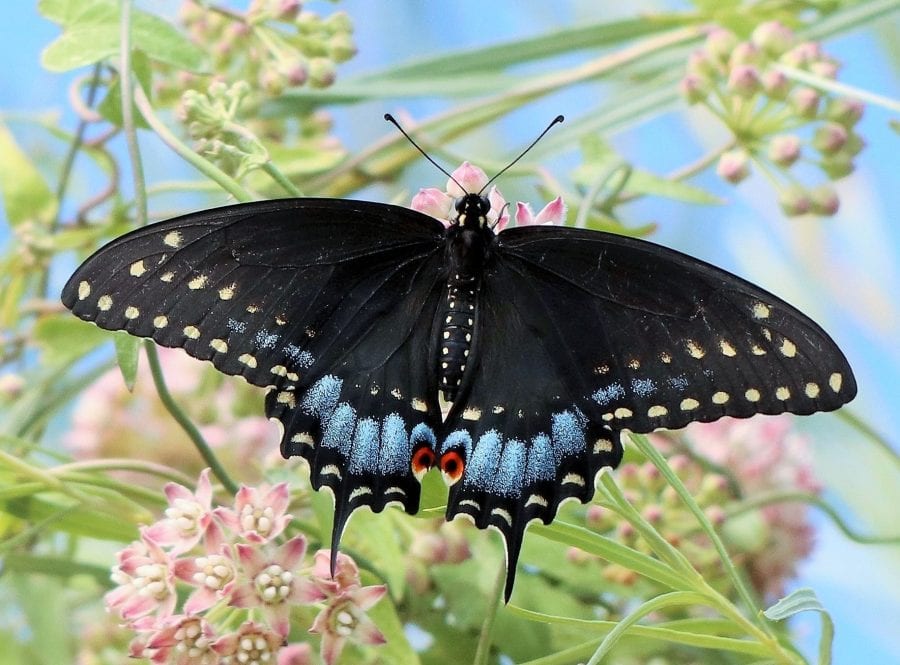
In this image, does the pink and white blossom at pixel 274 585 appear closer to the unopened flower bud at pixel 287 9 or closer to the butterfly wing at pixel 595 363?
the butterfly wing at pixel 595 363

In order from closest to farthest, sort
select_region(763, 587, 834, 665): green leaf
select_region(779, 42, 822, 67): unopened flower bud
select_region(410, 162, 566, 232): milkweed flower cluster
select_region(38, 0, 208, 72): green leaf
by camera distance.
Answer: select_region(763, 587, 834, 665): green leaf
select_region(410, 162, 566, 232): milkweed flower cluster
select_region(38, 0, 208, 72): green leaf
select_region(779, 42, 822, 67): unopened flower bud

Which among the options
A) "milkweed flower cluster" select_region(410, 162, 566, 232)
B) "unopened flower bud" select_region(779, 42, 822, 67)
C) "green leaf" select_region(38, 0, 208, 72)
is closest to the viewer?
"milkweed flower cluster" select_region(410, 162, 566, 232)

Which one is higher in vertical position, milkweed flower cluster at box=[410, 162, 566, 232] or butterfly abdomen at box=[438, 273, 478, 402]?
milkweed flower cluster at box=[410, 162, 566, 232]

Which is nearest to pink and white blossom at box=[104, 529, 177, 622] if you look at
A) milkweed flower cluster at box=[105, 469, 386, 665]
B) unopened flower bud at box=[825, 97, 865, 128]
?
milkweed flower cluster at box=[105, 469, 386, 665]

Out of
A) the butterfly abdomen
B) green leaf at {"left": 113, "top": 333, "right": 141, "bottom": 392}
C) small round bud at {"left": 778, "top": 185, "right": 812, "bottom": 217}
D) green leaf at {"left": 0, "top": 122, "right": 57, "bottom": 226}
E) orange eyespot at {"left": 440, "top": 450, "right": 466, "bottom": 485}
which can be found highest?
small round bud at {"left": 778, "top": 185, "right": 812, "bottom": 217}

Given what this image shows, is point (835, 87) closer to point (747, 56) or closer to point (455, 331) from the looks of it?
point (747, 56)

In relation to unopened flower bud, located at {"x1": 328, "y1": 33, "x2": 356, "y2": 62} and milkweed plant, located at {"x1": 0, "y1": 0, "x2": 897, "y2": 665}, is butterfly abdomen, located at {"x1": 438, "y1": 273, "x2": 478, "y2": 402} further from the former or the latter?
unopened flower bud, located at {"x1": 328, "y1": 33, "x2": 356, "y2": 62}

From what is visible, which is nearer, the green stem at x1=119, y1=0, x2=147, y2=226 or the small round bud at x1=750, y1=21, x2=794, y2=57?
the green stem at x1=119, y1=0, x2=147, y2=226
